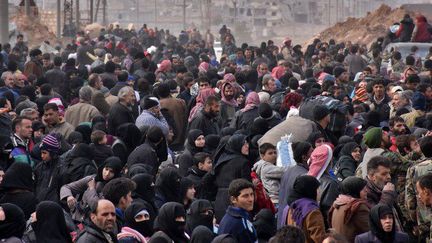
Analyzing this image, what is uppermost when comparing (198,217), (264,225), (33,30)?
(33,30)

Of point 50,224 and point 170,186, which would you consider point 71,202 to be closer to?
point 170,186

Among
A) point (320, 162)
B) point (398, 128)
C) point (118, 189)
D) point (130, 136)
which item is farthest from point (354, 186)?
point (130, 136)

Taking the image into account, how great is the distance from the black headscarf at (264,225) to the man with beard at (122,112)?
15.6ft

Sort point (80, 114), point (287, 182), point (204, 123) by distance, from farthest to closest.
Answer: point (80, 114)
point (204, 123)
point (287, 182)

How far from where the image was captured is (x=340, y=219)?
35.0 feet

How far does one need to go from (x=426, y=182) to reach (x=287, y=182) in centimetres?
161

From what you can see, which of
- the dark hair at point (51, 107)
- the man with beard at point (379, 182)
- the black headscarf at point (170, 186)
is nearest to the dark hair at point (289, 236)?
the man with beard at point (379, 182)

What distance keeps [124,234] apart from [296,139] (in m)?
4.38

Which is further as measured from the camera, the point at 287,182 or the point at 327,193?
the point at 287,182

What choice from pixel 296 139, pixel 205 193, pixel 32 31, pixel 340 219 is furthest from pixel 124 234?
pixel 32 31

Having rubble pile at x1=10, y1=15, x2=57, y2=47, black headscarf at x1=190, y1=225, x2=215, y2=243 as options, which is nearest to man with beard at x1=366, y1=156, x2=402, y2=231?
black headscarf at x1=190, y1=225, x2=215, y2=243

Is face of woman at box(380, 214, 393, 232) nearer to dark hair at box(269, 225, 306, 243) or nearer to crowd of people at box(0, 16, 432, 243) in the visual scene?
crowd of people at box(0, 16, 432, 243)

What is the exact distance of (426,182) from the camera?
415 inches

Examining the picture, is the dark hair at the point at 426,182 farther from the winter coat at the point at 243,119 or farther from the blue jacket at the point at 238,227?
the winter coat at the point at 243,119
